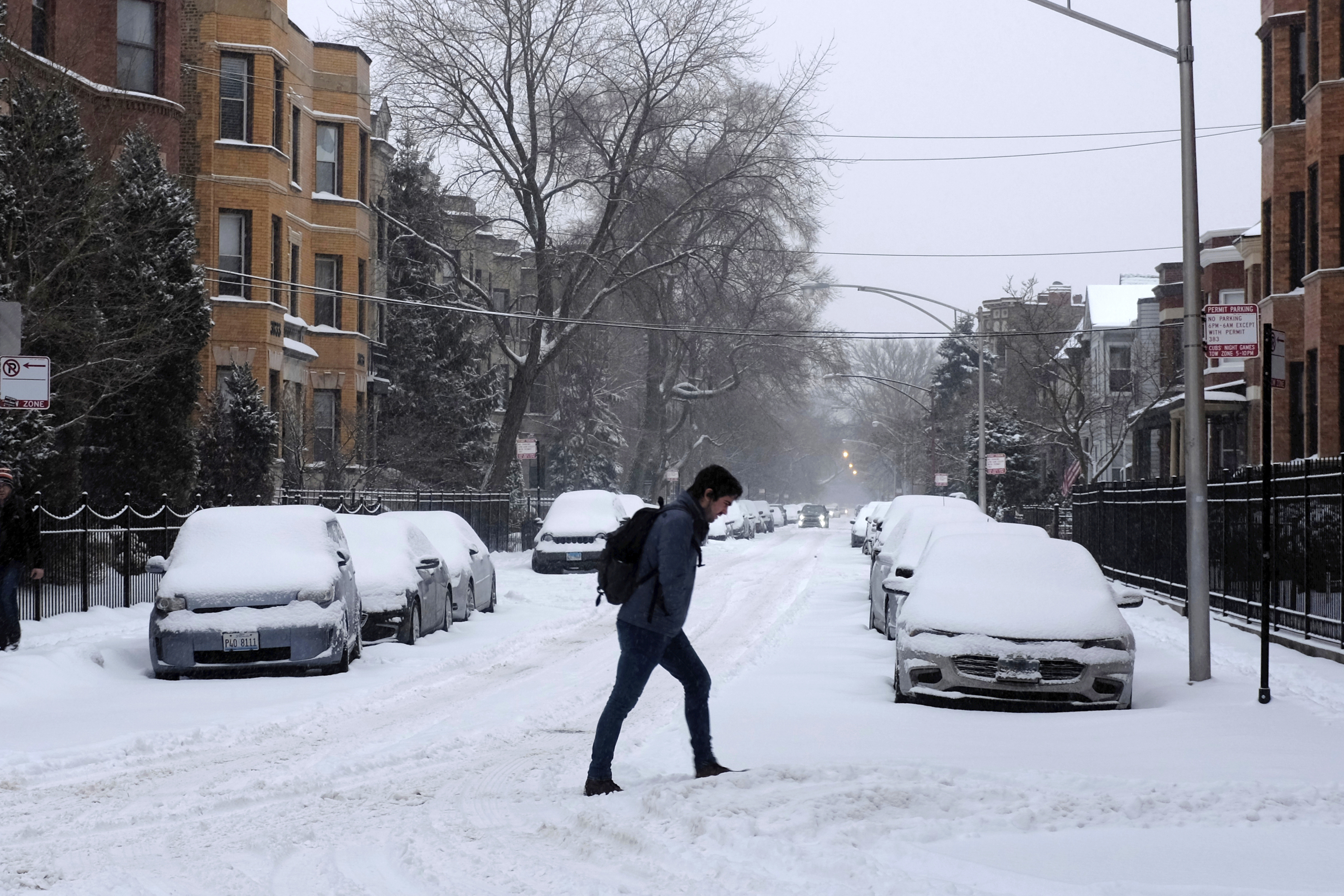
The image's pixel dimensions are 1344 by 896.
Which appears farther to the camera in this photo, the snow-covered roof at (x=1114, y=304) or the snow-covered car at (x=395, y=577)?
the snow-covered roof at (x=1114, y=304)

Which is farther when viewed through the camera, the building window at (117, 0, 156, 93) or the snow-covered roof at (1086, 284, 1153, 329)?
the snow-covered roof at (1086, 284, 1153, 329)

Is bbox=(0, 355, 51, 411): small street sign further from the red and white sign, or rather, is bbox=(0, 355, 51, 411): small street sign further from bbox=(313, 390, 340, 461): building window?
bbox=(313, 390, 340, 461): building window

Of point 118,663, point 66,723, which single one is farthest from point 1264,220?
point 66,723

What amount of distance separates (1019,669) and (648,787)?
455 centimetres

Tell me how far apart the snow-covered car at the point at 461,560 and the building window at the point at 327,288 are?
21.5 metres

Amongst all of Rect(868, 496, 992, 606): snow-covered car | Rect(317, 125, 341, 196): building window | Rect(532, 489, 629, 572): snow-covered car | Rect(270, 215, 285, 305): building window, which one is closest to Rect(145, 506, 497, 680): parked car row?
Rect(868, 496, 992, 606): snow-covered car

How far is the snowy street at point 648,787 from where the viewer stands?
269 inches

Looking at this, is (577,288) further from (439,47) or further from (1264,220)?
(1264,220)

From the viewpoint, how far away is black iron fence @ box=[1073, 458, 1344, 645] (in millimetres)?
16281

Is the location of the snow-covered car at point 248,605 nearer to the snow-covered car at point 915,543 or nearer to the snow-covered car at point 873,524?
the snow-covered car at point 915,543

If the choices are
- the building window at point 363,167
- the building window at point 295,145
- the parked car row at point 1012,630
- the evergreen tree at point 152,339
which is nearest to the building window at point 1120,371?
the building window at point 363,167

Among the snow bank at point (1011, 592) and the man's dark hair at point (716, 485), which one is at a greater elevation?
the man's dark hair at point (716, 485)

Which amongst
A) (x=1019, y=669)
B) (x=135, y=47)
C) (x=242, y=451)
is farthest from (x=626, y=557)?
(x=135, y=47)

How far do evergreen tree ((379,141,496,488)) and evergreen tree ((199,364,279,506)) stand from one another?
2056 centimetres
